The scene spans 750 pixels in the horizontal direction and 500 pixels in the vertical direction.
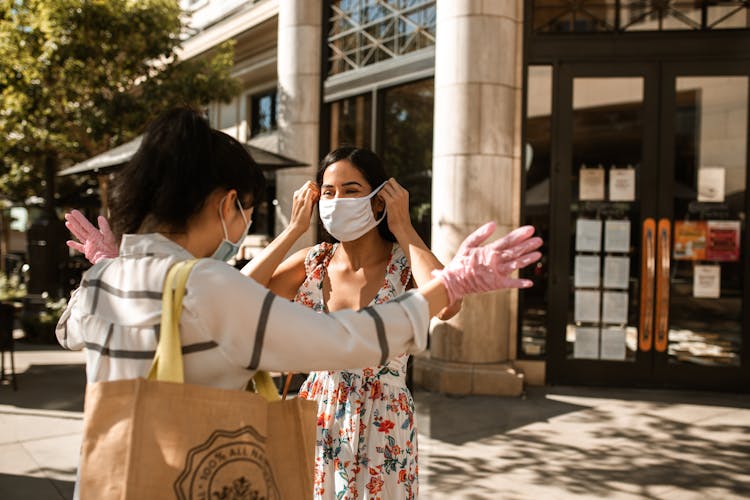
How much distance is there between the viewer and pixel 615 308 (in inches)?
309

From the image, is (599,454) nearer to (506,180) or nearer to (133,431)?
(506,180)

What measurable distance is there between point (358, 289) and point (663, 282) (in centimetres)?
575

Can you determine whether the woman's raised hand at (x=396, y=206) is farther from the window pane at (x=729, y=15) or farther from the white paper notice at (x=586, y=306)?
the window pane at (x=729, y=15)

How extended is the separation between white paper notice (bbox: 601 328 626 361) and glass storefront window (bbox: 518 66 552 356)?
66 centimetres

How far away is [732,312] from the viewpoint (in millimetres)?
7727

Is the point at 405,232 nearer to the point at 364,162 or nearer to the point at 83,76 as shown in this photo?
the point at 364,162

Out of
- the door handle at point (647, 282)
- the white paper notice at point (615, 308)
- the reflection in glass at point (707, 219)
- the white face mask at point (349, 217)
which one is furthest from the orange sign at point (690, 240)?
the white face mask at point (349, 217)

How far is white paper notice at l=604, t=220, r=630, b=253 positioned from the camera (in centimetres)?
782

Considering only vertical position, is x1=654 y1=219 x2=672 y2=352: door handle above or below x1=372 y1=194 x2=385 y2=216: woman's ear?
below

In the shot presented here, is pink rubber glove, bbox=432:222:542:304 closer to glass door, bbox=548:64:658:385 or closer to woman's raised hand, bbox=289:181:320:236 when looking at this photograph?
woman's raised hand, bbox=289:181:320:236

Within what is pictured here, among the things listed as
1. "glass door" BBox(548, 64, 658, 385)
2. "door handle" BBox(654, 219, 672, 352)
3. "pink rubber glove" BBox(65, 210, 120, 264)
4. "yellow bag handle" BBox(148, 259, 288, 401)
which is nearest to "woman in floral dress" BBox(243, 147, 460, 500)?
"pink rubber glove" BBox(65, 210, 120, 264)

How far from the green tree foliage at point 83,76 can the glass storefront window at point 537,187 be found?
23.0 feet

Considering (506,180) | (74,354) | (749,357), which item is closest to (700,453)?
(749,357)

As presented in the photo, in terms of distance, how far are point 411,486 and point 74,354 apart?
8587 millimetres
